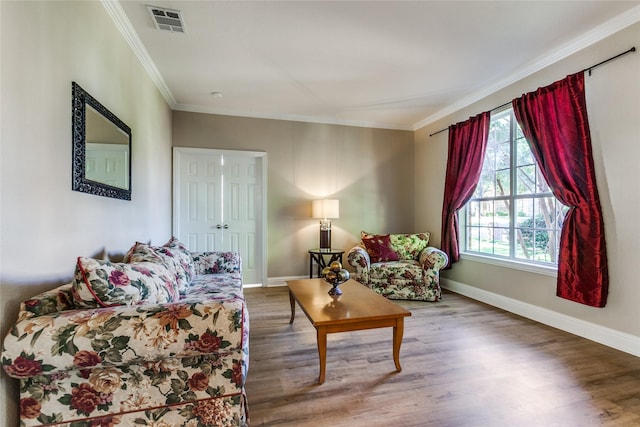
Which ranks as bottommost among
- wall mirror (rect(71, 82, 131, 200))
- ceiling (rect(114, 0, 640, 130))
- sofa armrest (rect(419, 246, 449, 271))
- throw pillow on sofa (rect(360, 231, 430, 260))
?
sofa armrest (rect(419, 246, 449, 271))

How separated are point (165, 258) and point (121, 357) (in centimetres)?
114

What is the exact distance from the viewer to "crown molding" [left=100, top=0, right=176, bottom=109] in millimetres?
2150

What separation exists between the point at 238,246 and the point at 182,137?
180 centimetres

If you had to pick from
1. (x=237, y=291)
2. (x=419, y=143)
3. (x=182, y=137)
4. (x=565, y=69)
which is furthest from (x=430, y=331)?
(x=182, y=137)

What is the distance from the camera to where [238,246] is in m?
4.55

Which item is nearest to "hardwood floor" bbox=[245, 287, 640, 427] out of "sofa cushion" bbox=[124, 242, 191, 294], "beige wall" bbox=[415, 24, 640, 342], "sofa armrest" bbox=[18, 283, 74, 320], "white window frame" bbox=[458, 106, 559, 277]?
"beige wall" bbox=[415, 24, 640, 342]

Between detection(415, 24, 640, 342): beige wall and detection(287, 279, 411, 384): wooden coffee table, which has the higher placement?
detection(415, 24, 640, 342): beige wall

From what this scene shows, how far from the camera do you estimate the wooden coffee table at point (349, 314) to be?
191cm

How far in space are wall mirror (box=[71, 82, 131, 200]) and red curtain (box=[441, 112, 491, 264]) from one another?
3.86 meters

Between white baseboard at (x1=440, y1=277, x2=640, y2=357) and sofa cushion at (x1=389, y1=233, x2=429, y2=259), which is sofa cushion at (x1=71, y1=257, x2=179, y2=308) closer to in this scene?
sofa cushion at (x1=389, y1=233, x2=429, y2=259)

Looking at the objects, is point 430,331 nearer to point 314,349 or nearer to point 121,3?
point 314,349

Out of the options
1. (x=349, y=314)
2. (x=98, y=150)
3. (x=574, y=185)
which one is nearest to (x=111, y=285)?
(x=98, y=150)

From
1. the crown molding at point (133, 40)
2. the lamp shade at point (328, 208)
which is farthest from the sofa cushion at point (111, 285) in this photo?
the lamp shade at point (328, 208)

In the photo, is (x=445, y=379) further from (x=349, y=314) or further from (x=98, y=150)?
(x=98, y=150)
